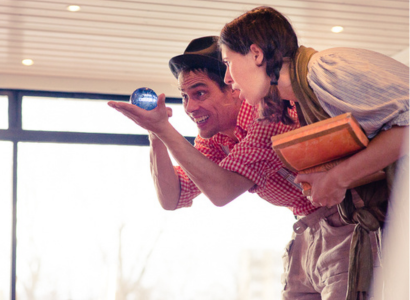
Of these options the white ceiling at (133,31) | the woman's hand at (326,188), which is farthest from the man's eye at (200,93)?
the white ceiling at (133,31)

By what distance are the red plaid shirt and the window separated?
3.56 m

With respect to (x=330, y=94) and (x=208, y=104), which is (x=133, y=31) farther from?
(x=330, y=94)

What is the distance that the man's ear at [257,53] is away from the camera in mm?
1507

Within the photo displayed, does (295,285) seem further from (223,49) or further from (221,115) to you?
(223,49)

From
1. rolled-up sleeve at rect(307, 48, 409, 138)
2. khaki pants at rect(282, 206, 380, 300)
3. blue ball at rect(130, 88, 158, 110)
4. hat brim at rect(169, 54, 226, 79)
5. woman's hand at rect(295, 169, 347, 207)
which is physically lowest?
khaki pants at rect(282, 206, 380, 300)

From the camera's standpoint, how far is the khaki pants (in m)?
1.57

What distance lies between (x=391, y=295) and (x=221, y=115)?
905mm

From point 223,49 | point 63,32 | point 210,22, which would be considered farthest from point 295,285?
point 63,32

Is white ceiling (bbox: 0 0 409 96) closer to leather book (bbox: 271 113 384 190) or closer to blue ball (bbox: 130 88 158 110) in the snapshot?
blue ball (bbox: 130 88 158 110)

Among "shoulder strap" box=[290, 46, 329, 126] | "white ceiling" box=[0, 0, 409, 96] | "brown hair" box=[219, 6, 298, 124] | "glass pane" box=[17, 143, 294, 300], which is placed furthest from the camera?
"glass pane" box=[17, 143, 294, 300]

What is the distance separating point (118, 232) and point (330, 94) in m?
4.62

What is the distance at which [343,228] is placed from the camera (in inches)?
63.8

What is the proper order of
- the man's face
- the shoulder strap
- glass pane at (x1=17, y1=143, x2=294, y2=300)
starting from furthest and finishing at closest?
glass pane at (x1=17, y1=143, x2=294, y2=300), the man's face, the shoulder strap

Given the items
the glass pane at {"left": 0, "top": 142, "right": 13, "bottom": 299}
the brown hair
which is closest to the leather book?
the brown hair
